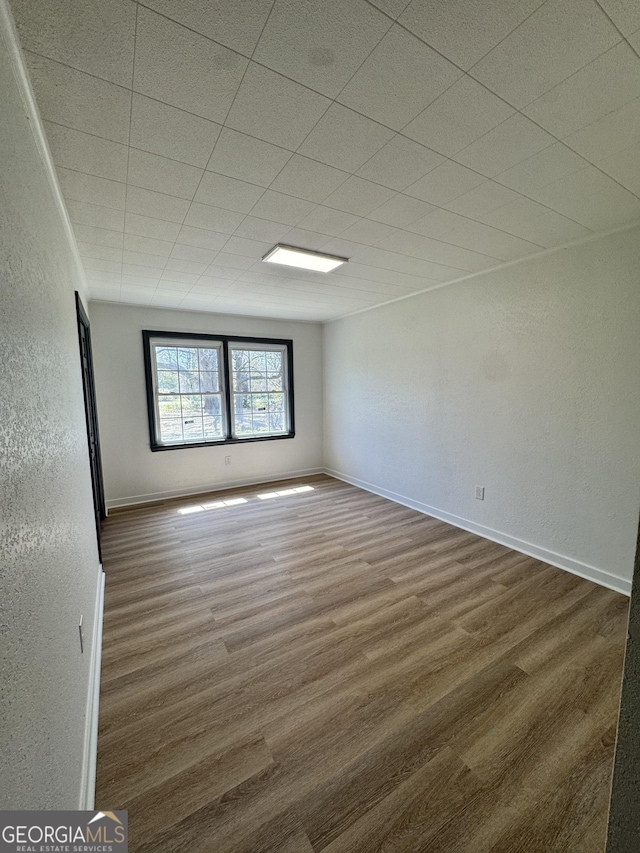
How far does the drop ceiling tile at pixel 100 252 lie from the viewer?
8.32 feet

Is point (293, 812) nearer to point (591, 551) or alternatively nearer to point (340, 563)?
point (340, 563)

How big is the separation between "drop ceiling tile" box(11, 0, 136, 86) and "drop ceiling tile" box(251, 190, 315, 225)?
87 cm

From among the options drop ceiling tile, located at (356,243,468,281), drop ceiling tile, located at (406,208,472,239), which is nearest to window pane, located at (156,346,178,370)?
drop ceiling tile, located at (356,243,468,281)

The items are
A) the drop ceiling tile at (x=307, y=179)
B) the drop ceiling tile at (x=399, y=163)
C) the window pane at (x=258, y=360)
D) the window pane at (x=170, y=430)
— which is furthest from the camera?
the window pane at (x=258, y=360)

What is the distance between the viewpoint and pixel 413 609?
2.30 metres

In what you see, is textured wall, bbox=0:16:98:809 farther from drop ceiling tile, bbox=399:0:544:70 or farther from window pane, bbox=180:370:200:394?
window pane, bbox=180:370:200:394

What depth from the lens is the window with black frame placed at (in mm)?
4582

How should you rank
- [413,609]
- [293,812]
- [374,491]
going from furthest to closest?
1. [374,491]
2. [413,609]
3. [293,812]

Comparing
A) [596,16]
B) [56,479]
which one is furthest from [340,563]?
[596,16]

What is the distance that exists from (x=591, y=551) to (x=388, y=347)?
2908mm

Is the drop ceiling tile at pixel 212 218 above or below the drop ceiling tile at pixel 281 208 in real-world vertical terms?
below

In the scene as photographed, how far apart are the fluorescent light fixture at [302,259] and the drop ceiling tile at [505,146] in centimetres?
132

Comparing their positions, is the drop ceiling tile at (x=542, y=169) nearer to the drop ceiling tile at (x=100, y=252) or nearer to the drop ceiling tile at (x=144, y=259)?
the drop ceiling tile at (x=144, y=259)

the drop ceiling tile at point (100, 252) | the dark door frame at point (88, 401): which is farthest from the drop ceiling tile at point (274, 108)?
the dark door frame at point (88, 401)
